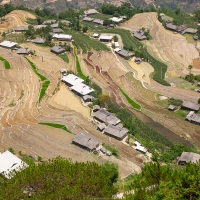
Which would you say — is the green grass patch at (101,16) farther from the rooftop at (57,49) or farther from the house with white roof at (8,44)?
the house with white roof at (8,44)

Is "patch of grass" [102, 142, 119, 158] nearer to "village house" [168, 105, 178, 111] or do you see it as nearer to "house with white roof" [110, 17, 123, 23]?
"village house" [168, 105, 178, 111]

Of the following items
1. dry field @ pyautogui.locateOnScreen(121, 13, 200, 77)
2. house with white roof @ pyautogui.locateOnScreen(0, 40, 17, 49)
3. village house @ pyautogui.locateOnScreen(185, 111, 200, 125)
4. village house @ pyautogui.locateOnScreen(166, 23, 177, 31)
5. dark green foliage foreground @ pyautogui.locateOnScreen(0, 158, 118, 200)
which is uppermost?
dark green foliage foreground @ pyautogui.locateOnScreen(0, 158, 118, 200)

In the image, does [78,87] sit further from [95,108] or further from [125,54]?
[125,54]

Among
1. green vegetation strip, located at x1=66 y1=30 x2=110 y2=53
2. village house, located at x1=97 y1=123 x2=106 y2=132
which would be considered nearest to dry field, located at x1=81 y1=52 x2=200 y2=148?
green vegetation strip, located at x1=66 y1=30 x2=110 y2=53

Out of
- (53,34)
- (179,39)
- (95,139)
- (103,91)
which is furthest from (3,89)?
(179,39)

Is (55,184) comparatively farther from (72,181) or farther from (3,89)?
(3,89)

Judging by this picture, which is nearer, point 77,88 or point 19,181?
point 19,181
